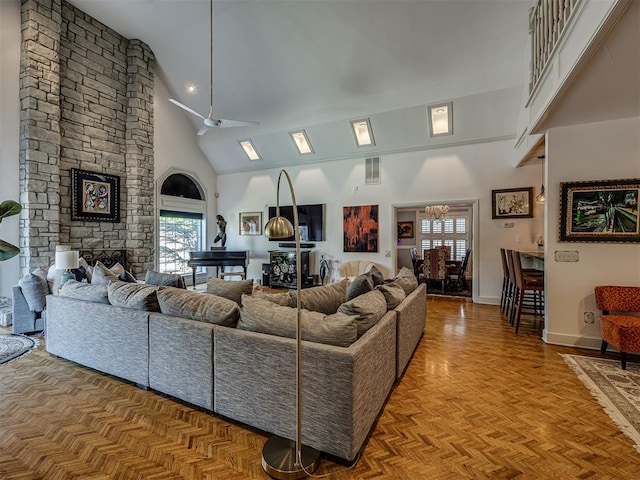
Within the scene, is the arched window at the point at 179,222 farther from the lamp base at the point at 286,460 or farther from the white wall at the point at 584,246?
the white wall at the point at 584,246

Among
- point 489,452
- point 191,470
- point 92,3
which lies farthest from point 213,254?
point 489,452

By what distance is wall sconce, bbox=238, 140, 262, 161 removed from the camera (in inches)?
321

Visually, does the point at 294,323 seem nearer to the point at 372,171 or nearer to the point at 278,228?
the point at 278,228

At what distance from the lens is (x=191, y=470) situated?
5.67 ft

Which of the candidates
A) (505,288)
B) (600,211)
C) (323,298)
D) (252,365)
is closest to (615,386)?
(600,211)

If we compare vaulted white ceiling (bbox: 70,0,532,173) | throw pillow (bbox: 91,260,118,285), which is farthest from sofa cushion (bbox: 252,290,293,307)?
vaulted white ceiling (bbox: 70,0,532,173)

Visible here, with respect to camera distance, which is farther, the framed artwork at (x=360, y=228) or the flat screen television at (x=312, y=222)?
the flat screen television at (x=312, y=222)

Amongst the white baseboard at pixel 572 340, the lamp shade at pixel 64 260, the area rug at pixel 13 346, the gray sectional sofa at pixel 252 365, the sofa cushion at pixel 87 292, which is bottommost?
the area rug at pixel 13 346

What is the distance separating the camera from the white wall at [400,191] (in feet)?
19.3

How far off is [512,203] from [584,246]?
93.2 inches

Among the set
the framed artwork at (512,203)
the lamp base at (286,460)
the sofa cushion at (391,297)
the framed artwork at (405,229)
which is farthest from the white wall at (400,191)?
the lamp base at (286,460)

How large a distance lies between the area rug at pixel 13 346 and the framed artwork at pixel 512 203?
7.47m

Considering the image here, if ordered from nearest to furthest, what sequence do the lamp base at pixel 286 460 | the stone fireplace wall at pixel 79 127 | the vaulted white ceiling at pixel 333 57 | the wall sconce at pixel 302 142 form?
the lamp base at pixel 286 460 → the vaulted white ceiling at pixel 333 57 → the stone fireplace wall at pixel 79 127 → the wall sconce at pixel 302 142

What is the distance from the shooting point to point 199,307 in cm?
238
